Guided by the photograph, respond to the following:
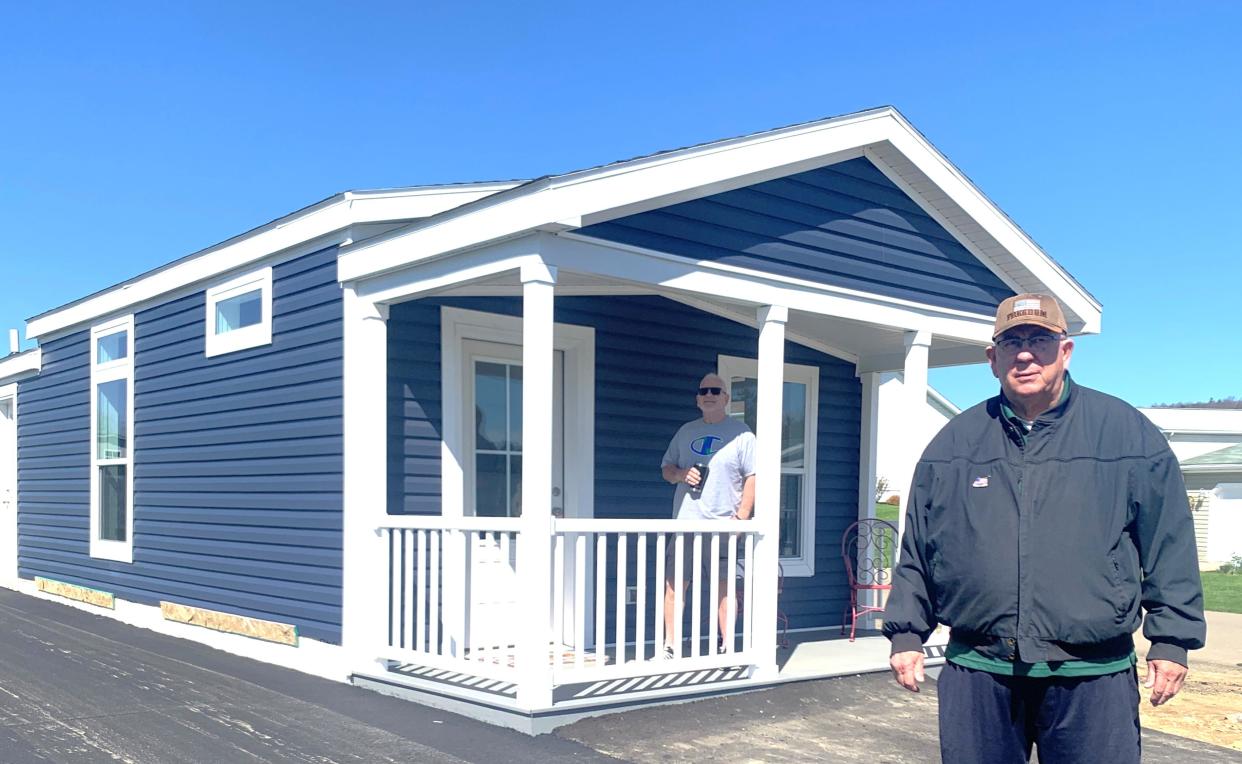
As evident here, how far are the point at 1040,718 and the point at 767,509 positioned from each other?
312 cm

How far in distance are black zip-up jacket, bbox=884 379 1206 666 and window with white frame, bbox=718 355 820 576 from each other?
528 centimetres

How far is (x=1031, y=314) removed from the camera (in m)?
2.56

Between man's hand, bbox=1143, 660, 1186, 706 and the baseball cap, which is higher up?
the baseball cap

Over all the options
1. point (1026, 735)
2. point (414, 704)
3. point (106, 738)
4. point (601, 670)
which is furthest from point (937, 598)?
point (106, 738)

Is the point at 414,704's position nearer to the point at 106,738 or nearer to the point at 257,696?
the point at 257,696

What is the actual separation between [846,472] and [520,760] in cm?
459

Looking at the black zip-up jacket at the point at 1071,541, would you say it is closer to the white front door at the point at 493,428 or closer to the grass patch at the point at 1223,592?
the white front door at the point at 493,428

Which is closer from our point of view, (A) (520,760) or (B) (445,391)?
(A) (520,760)

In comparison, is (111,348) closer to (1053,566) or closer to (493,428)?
(493,428)

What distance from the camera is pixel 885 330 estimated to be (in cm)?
672

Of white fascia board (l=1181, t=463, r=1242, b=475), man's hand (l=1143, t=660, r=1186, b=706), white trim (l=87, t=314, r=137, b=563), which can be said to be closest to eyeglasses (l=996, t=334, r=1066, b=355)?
man's hand (l=1143, t=660, r=1186, b=706)

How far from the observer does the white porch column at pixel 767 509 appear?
5559mm

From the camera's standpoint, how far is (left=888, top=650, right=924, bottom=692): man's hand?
8.68 feet

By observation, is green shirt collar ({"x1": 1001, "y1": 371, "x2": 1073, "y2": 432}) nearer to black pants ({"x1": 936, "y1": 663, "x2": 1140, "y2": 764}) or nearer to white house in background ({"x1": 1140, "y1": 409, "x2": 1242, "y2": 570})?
black pants ({"x1": 936, "y1": 663, "x2": 1140, "y2": 764})
